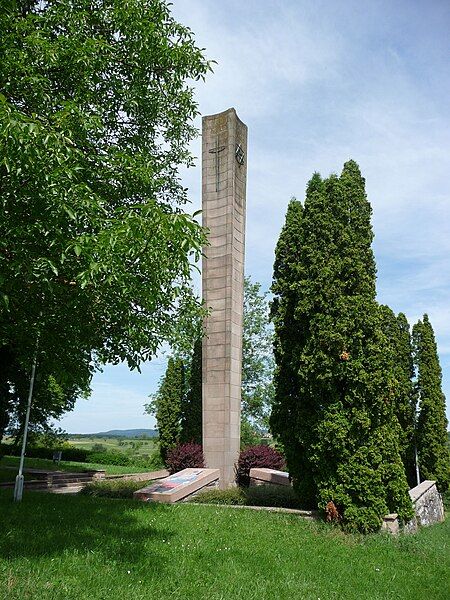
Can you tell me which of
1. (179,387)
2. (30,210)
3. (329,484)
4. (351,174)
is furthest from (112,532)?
(179,387)

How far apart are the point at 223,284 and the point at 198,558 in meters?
10.0

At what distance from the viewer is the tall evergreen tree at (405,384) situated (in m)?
18.0

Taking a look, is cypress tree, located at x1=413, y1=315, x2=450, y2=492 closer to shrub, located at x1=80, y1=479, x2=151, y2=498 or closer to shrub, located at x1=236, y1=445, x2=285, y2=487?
shrub, located at x1=236, y1=445, x2=285, y2=487

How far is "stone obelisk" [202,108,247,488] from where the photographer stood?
15.3 m

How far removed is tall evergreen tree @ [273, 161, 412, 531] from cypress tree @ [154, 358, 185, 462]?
1030 centimetres

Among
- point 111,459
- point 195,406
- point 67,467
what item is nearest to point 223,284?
point 195,406

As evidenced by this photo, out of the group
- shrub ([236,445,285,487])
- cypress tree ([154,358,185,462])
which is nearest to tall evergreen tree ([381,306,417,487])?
shrub ([236,445,285,487])

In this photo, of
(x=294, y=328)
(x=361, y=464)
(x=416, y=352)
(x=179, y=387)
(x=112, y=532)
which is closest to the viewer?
(x=112, y=532)

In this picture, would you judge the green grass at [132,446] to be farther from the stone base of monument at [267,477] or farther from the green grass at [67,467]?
the stone base of monument at [267,477]

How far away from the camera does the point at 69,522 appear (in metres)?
8.16

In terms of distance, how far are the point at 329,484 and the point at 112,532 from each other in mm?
4216

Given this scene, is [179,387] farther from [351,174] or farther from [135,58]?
[135,58]

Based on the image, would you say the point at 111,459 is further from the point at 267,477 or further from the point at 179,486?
the point at 179,486

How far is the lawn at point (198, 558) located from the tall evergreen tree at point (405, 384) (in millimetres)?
8438
